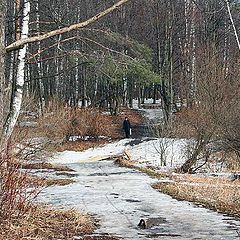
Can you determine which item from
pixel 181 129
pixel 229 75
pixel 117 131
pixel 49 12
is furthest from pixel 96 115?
pixel 49 12

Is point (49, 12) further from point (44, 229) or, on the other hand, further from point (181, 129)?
point (181, 129)

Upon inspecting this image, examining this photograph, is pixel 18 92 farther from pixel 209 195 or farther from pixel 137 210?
pixel 209 195

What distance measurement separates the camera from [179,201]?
11047 millimetres

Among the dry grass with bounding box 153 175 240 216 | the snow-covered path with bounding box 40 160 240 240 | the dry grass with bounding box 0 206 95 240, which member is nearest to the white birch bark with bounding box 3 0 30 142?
the dry grass with bounding box 0 206 95 240

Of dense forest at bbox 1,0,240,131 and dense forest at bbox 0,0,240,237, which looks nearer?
dense forest at bbox 0,0,240,237

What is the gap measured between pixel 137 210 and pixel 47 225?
8.97 feet

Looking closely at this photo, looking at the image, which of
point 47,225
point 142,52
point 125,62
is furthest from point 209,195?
point 47,225

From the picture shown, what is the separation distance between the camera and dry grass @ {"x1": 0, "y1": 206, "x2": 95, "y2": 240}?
261 inches

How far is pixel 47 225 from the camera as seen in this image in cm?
745

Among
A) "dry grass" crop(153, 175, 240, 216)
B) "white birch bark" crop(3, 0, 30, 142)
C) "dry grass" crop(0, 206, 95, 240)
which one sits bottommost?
"dry grass" crop(153, 175, 240, 216)

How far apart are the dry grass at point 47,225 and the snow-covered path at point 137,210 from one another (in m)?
0.35

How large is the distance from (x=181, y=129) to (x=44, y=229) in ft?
48.7

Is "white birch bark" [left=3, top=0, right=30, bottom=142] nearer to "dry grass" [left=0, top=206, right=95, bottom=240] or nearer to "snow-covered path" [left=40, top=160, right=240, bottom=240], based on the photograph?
Answer: "dry grass" [left=0, top=206, right=95, bottom=240]

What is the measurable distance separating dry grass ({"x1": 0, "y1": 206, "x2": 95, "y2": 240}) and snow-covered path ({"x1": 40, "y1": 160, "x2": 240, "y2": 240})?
1.14 ft
